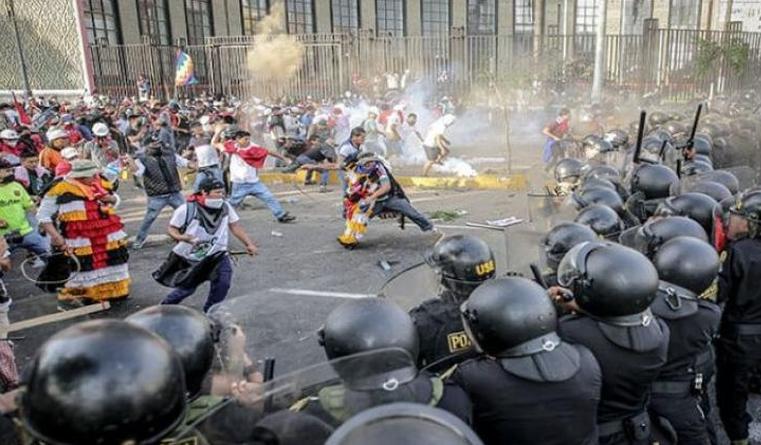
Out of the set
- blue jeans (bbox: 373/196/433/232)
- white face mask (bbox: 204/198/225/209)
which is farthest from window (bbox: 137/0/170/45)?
white face mask (bbox: 204/198/225/209)

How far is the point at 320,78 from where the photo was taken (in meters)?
21.7

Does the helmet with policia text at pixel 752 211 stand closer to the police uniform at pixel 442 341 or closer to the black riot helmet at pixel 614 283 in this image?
the black riot helmet at pixel 614 283

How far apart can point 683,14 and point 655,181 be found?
35.5 meters

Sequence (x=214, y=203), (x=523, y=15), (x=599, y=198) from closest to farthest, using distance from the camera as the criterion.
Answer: (x=599, y=198) → (x=214, y=203) → (x=523, y=15)

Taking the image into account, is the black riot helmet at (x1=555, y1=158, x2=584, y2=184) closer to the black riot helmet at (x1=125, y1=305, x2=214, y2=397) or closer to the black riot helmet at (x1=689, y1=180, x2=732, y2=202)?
the black riot helmet at (x1=689, y1=180, x2=732, y2=202)

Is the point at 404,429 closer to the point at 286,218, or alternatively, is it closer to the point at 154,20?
the point at 286,218

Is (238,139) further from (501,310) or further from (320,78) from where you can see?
(320,78)

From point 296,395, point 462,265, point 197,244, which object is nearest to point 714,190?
point 462,265

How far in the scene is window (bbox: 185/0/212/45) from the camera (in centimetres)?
2655

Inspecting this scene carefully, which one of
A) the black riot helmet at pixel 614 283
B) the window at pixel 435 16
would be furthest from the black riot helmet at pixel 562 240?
the window at pixel 435 16

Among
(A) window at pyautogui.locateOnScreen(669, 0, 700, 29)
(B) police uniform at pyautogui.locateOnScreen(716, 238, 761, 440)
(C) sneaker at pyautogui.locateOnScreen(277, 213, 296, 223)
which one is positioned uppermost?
(A) window at pyautogui.locateOnScreen(669, 0, 700, 29)

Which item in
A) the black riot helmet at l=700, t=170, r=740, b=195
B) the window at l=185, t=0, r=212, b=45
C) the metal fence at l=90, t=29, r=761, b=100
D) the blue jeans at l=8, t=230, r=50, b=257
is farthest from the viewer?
the window at l=185, t=0, r=212, b=45

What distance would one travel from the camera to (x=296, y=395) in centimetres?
183

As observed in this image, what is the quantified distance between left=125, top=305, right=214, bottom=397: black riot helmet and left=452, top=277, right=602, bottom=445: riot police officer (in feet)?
3.04
